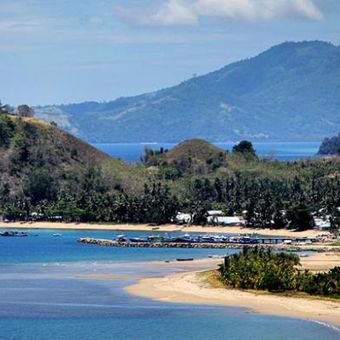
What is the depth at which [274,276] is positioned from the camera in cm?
10588

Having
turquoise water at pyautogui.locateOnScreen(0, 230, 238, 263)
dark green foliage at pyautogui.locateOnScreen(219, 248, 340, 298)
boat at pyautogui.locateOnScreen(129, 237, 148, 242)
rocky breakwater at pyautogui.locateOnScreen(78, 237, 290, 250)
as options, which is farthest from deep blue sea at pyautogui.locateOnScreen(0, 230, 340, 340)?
boat at pyautogui.locateOnScreen(129, 237, 148, 242)

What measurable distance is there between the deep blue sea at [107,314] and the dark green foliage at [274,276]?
32.5 ft

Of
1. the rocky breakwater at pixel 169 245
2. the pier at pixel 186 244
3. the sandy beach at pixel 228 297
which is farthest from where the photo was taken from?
the rocky breakwater at pixel 169 245

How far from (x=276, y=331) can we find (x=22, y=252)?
293 ft

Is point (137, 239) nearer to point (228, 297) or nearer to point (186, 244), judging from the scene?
point (186, 244)

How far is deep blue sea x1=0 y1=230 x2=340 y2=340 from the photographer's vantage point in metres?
84.6

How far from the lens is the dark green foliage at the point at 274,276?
102 m

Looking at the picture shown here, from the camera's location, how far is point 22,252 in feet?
555

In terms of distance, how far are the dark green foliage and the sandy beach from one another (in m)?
1.96

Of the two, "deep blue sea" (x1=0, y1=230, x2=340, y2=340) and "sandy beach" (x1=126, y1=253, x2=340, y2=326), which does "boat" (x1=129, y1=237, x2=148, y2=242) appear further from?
"sandy beach" (x1=126, y1=253, x2=340, y2=326)

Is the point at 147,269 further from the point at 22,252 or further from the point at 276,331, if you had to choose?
the point at 276,331

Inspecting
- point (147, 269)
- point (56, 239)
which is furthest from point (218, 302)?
point (56, 239)

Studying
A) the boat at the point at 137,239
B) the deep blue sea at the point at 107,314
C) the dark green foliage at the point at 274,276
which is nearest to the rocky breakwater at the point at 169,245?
the boat at the point at 137,239

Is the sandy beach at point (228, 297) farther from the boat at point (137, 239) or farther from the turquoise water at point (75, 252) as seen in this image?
the boat at point (137, 239)
